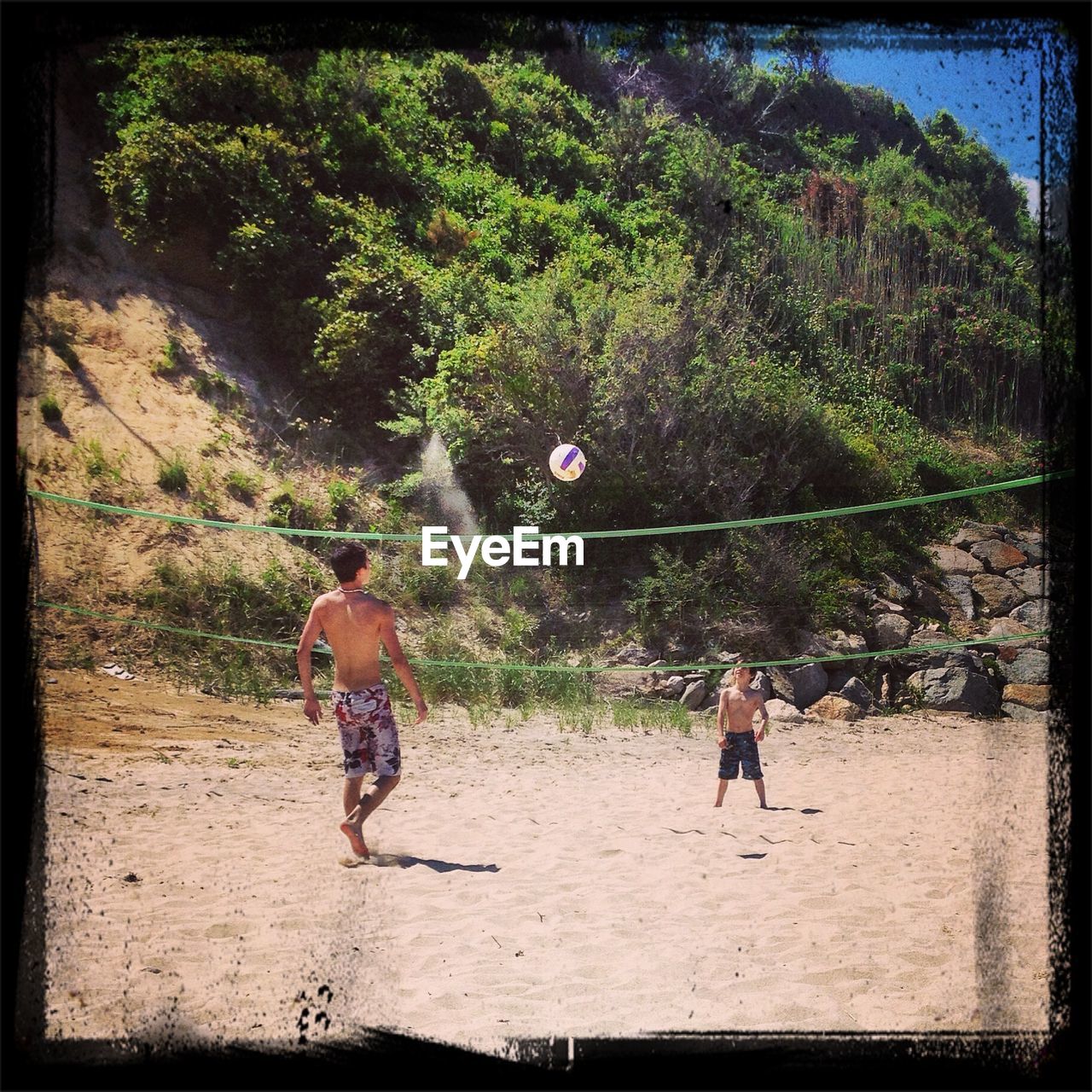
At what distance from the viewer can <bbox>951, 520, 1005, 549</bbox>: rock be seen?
30.8 ft

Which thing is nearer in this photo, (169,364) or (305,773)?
(305,773)

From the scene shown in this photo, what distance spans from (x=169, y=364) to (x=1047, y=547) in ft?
22.3

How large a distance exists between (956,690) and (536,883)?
532 cm

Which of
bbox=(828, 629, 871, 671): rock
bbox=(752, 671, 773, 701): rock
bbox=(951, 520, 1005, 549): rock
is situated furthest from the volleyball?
bbox=(951, 520, 1005, 549): rock

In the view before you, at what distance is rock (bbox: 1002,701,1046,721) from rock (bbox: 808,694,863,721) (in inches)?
51.5

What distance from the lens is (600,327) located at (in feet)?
28.1

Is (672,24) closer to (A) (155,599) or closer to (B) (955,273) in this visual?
(A) (155,599)

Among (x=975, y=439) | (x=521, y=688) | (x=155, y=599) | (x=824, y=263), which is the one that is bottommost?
(x=521, y=688)

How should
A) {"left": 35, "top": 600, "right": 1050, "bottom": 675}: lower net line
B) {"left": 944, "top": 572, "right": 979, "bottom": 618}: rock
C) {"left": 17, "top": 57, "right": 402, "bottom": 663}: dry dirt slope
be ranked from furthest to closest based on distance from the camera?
{"left": 944, "top": 572, "right": 979, "bottom": 618}: rock → {"left": 17, "top": 57, "right": 402, "bottom": 663}: dry dirt slope → {"left": 35, "top": 600, "right": 1050, "bottom": 675}: lower net line

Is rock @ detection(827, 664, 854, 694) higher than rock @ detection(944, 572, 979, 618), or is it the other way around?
rock @ detection(944, 572, 979, 618)

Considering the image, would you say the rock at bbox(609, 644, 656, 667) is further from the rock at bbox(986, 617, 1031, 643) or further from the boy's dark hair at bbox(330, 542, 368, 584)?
the boy's dark hair at bbox(330, 542, 368, 584)

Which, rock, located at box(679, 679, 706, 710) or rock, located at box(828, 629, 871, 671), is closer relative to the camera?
rock, located at box(679, 679, 706, 710)

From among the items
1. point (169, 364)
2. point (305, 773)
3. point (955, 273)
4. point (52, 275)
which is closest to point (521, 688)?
point (305, 773)

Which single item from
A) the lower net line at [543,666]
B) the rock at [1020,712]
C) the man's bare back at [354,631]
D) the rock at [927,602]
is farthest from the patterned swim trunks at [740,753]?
the rock at [927,602]
